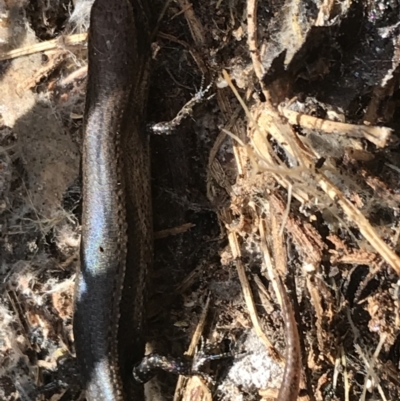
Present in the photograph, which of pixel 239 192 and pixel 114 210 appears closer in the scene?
pixel 239 192

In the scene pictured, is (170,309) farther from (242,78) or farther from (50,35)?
(50,35)

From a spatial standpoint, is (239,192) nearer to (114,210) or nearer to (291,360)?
(114,210)

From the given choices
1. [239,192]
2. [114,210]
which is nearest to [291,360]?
[239,192]

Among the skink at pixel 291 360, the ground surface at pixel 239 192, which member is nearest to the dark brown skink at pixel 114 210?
the ground surface at pixel 239 192

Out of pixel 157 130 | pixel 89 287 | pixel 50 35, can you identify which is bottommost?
pixel 89 287

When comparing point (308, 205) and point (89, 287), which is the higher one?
point (308, 205)

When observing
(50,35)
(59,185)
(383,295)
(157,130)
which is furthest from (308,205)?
(50,35)

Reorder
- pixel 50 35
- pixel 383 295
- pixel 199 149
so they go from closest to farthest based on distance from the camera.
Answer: pixel 383 295 < pixel 199 149 < pixel 50 35

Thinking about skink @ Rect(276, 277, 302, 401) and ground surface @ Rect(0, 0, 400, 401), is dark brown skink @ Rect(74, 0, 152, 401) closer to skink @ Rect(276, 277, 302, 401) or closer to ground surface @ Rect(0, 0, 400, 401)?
ground surface @ Rect(0, 0, 400, 401)
